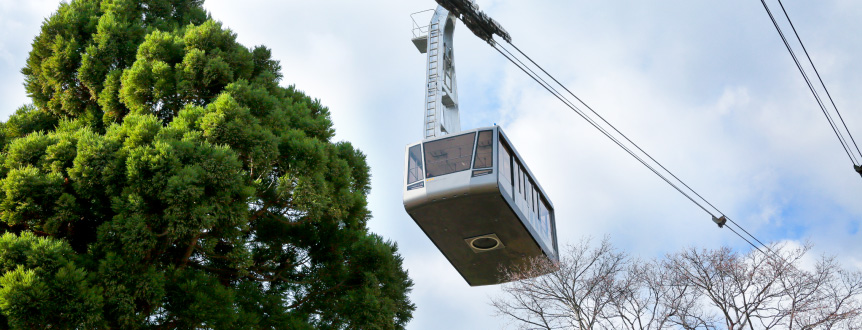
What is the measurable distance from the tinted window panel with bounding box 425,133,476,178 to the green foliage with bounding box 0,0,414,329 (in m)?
1.56

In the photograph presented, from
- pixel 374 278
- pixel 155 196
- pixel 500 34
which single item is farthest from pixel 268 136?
pixel 500 34

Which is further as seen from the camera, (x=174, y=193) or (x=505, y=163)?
(x=505, y=163)

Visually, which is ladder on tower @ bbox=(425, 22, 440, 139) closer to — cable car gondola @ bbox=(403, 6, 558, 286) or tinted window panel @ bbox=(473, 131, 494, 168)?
cable car gondola @ bbox=(403, 6, 558, 286)

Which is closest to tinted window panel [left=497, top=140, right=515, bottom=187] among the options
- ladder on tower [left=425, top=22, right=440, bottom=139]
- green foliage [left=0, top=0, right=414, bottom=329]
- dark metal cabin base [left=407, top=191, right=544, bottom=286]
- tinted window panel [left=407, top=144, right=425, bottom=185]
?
dark metal cabin base [left=407, top=191, right=544, bottom=286]

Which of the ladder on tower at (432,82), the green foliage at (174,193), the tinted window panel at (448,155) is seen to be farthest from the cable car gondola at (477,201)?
the ladder on tower at (432,82)

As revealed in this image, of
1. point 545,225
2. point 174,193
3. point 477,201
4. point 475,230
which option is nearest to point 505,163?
point 477,201

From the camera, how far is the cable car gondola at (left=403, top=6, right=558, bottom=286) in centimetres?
1545

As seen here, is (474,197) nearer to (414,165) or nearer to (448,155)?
(448,155)

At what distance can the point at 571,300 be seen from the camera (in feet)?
56.4

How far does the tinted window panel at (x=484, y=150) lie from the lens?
609 inches

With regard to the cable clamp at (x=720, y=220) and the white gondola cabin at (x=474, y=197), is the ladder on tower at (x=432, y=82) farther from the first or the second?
the cable clamp at (x=720, y=220)

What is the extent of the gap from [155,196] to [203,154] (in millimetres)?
990

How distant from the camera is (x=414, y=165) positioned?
16.3 m

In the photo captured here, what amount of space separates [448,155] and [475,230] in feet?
5.97
